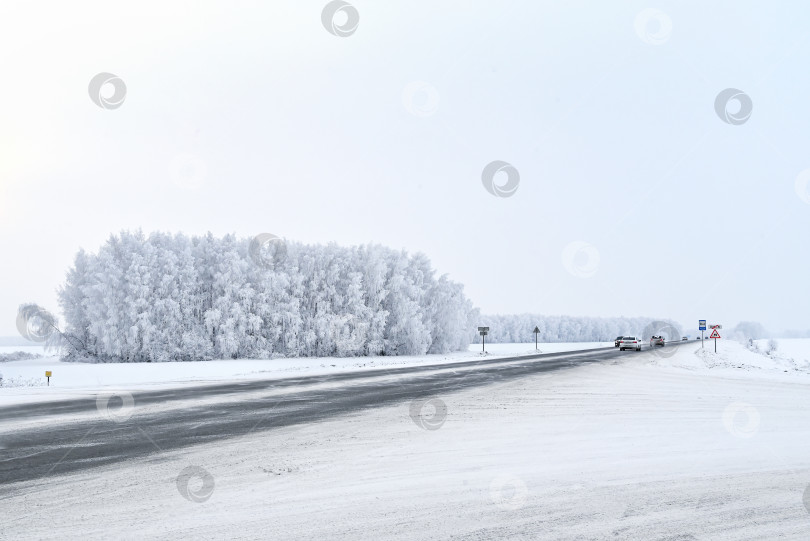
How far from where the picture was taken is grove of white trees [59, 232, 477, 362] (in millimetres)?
55812

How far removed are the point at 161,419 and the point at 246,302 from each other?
161 feet

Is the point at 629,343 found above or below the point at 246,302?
below

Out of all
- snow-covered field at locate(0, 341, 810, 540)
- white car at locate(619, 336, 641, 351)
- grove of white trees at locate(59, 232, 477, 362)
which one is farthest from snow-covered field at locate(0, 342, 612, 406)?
white car at locate(619, 336, 641, 351)

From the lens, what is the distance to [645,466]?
823cm

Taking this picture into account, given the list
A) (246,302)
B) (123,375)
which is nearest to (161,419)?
(123,375)

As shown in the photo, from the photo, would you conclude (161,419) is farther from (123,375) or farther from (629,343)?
(629,343)

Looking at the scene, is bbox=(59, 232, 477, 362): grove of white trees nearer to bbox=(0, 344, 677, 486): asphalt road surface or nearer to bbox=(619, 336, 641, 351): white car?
bbox=(619, 336, 641, 351): white car

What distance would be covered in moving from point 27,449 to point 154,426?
105 inches

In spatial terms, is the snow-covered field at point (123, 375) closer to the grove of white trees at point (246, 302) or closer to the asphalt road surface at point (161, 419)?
the asphalt road surface at point (161, 419)

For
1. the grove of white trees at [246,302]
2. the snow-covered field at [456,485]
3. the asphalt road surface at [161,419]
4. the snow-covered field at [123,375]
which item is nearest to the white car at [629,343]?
the grove of white trees at [246,302]

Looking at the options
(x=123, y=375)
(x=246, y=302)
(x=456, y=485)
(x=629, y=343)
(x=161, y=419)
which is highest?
(x=246, y=302)

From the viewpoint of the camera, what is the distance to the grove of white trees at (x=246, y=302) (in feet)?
183

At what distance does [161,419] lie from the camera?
1297 cm

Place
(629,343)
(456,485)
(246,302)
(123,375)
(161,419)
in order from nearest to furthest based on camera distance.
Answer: (456,485) → (161,419) → (123,375) → (246,302) → (629,343)
